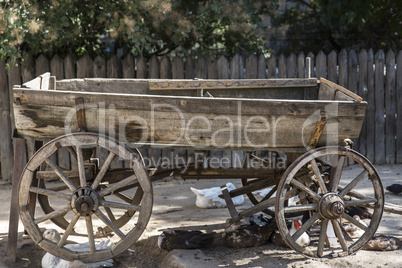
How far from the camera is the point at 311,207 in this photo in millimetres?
3500

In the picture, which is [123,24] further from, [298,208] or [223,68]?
[298,208]

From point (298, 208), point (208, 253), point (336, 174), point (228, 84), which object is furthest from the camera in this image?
point (228, 84)

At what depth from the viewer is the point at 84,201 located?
336 cm

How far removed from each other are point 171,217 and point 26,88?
6.87 ft

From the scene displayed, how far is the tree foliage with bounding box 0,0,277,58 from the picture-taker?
18.4ft

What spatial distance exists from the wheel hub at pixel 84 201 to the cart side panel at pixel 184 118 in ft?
1.43

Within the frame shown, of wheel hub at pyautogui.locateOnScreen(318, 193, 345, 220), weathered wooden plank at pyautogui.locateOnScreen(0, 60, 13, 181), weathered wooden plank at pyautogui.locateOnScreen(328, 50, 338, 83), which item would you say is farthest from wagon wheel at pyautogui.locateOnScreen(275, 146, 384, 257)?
weathered wooden plank at pyautogui.locateOnScreen(0, 60, 13, 181)

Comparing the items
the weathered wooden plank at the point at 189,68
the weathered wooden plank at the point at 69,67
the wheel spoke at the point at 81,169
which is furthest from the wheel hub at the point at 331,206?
the weathered wooden plank at the point at 69,67

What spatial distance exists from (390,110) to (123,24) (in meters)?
3.89

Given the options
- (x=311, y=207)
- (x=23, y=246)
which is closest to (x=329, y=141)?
(x=311, y=207)

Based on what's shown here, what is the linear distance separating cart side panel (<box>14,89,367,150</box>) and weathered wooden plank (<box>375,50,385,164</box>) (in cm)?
358

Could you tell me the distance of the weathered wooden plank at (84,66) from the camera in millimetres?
6273

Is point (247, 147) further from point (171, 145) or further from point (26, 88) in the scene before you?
point (26, 88)

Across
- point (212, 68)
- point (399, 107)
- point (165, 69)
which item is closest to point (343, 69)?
point (399, 107)
